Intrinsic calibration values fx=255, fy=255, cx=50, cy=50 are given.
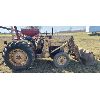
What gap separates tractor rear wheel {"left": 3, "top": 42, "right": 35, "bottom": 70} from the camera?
24.2 ft

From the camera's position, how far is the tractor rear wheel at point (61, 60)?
798 cm

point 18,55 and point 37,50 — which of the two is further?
point 37,50

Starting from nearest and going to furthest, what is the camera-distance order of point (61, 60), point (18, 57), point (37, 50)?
point (18, 57), point (61, 60), point (37, 50)

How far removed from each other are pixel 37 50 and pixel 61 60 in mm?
866

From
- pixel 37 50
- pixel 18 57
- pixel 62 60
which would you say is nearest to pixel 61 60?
pixel 62 60

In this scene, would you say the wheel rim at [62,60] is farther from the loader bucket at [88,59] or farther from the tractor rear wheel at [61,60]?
the loader bucket at [88,59]

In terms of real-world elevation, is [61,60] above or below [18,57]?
below

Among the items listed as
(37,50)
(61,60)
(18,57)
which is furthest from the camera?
(37,50)

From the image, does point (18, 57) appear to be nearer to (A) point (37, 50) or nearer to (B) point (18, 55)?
(B) point (18, 55)

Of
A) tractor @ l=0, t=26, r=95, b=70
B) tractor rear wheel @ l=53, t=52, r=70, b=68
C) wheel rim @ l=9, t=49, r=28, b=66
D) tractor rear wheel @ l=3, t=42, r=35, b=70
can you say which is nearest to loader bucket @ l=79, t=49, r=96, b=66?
tractor @ l=0, t=26, r=95, b=70

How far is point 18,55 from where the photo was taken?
7410 mm

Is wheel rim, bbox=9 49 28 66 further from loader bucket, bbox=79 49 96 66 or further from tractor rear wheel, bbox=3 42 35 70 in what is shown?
loader bucket, bbox=79 49 96 66

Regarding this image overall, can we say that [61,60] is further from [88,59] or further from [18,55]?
[18,55]

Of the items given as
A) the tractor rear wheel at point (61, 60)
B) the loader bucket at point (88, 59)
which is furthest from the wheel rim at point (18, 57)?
the loader bucket at point (88, 59)
